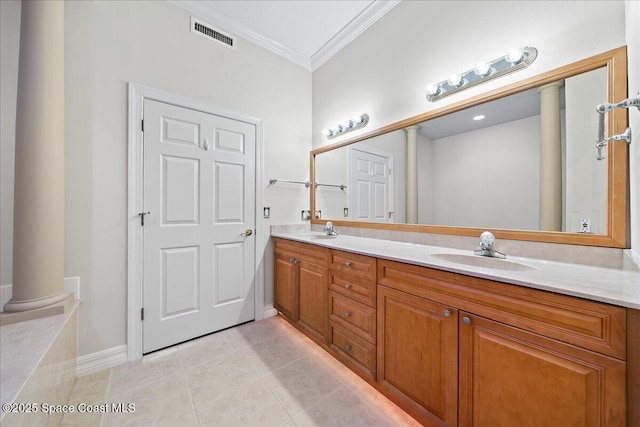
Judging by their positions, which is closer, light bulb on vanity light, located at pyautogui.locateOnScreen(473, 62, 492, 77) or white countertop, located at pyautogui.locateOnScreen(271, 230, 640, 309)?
white countertop, located at pyautogui.locateOnScreen(271, 230, 640, 309)

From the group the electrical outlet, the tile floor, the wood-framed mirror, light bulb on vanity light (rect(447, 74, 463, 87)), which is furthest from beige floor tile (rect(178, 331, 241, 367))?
light bulb on vanity light (rect(447, 74, 463, 87))

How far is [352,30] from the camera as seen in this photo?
2.33m

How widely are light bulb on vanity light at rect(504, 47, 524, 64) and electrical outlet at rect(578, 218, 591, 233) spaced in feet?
3.02

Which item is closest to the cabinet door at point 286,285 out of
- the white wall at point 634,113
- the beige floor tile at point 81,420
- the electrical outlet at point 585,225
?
the beige floor tile at point 81,420

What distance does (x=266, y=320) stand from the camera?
8.04ft

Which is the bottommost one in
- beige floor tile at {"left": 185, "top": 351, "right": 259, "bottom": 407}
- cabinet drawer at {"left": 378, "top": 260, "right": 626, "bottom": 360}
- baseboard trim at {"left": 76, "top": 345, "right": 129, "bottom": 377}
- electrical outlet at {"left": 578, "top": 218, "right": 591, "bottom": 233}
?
beige floor tile at {"left": 185, "top": 351, "right": 259, "bottom": 407}

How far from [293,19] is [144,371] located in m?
3.08

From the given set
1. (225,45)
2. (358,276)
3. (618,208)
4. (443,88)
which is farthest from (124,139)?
(618,208)

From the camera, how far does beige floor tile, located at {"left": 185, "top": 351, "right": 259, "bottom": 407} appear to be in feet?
4.84

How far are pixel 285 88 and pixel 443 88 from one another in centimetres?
168

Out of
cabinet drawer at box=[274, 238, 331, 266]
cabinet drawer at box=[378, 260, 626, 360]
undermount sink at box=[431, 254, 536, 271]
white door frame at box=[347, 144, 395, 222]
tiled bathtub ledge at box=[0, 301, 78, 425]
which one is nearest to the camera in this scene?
cabinet drawer at box=[378, 260, 626, 360]

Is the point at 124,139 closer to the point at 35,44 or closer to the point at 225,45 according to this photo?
the point at 35,44

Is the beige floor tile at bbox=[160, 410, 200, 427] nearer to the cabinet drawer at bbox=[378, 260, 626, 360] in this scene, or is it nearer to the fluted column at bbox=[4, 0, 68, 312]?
the fluted column at bbox=[4, 0, 68, 312]

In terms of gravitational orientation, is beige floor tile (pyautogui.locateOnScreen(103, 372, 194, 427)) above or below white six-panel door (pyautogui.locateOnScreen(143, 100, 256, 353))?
below
